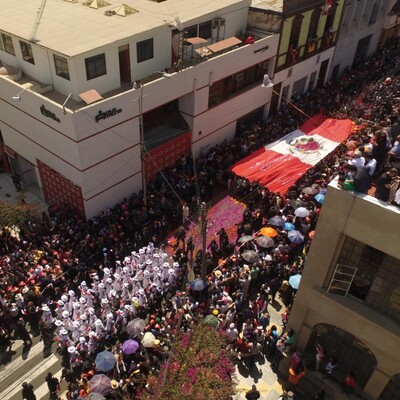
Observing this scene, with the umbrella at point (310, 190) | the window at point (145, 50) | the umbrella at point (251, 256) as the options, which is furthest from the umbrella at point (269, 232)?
the window at point (145, 50)

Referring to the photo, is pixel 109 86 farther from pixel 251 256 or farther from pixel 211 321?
pixel 211 321

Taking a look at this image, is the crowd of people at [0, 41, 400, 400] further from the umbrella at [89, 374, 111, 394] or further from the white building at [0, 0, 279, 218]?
the white building at [0, 0, 279, 218]

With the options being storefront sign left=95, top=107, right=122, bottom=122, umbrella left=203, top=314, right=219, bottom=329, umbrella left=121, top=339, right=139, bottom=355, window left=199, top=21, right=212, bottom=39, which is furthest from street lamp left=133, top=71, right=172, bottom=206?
umbrella left=121, top=339, right=139, bottom=355

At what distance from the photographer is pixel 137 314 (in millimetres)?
17594

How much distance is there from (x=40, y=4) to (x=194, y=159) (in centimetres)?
1240

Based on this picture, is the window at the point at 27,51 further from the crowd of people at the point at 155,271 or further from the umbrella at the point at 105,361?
the umbrella at the point at 105,361

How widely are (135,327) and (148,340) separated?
684 mm

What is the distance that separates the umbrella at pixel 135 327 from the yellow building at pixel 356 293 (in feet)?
17.9

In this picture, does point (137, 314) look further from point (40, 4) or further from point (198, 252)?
point (40, 4)

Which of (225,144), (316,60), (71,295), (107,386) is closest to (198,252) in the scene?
(71,295)

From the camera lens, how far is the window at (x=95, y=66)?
66.9 feet

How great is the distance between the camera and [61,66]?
20.6 meters

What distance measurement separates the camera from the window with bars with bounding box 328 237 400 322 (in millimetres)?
12336

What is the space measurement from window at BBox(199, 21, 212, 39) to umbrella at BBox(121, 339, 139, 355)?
58.6 ft
